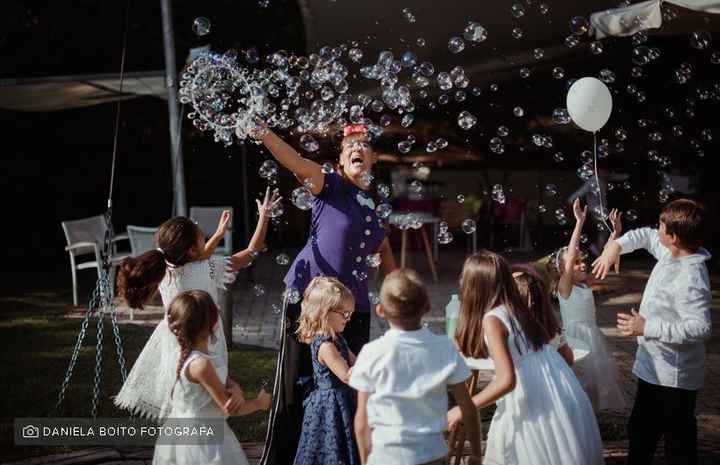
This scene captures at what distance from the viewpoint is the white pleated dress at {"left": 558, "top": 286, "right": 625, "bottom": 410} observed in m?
4.63

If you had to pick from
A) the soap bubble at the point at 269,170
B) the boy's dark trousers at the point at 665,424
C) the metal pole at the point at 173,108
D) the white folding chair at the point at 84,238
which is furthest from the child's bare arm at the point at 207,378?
the white folding chair at the point at 84,238

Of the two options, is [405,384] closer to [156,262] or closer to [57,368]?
[156,262]

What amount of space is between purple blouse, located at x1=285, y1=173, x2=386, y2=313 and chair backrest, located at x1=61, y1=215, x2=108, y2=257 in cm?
659

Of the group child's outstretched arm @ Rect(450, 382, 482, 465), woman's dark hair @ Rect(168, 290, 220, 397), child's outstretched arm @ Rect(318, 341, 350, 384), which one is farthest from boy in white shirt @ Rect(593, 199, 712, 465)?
woman's dark hair @ Rect(168, 290, 220, 397)

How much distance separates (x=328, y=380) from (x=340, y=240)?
67 cm

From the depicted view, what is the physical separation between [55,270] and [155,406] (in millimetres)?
9238

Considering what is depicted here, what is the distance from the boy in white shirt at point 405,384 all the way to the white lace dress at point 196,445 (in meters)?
0.69

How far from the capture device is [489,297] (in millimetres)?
3459

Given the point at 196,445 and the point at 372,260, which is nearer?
the point at 196,445

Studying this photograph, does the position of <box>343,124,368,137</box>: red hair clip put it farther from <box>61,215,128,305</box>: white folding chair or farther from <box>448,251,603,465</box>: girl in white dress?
<box>61,215,128,305</box>: white folding chair

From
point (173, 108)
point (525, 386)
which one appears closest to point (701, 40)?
Answer: point (525, 386)

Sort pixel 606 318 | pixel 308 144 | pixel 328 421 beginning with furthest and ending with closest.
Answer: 1. pixel 606 318
2. pixel 308 144
3. pixel 328 421

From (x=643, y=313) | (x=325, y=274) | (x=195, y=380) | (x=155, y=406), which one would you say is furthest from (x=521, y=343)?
(x=155, y=406)

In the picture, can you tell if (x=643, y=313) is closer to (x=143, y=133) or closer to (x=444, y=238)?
(x=444, y=238)
